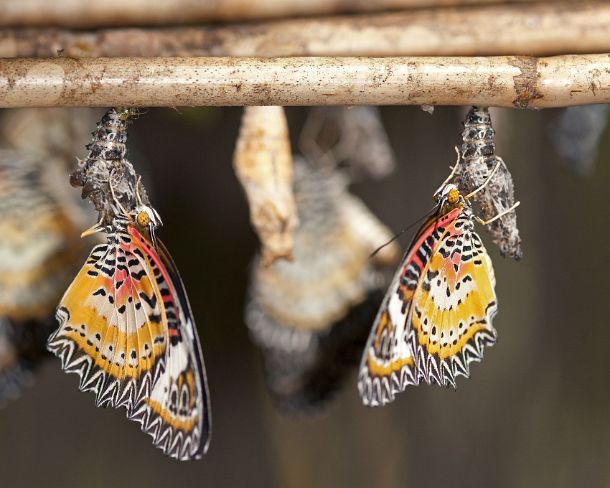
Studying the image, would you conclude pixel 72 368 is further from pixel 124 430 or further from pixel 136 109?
pixel 124 430

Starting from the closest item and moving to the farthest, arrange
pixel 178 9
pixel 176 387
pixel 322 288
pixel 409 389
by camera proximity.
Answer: pixel 176 387 < pixel 178 9 < pixel 322 288 < pixel 409 389

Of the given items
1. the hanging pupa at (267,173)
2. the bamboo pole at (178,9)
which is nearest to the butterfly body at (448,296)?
the hanging pupa at (267,173)

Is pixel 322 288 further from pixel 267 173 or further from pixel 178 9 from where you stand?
pixel 178 9

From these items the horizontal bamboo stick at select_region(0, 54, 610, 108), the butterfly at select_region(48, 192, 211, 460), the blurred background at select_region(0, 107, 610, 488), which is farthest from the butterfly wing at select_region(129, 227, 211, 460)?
the blurred background at select_region(0, 107, 610, 488)

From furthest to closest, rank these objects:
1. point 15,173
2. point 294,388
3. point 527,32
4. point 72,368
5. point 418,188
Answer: point 418,188
point 294,388
point 15,173
point 527,32
point 72,368

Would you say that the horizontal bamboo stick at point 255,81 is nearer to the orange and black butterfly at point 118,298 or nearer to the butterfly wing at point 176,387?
the orange and black butterfly at point 118,298

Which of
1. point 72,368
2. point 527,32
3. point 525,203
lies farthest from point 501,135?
point 72,368

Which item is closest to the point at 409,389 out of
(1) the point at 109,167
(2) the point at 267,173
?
(2) the point at 267,173
